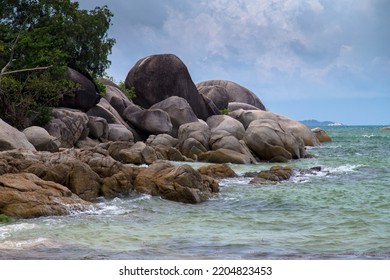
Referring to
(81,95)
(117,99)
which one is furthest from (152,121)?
(117,99)

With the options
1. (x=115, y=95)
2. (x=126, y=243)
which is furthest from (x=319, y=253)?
(x=115, y=95)

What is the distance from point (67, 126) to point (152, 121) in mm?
6574

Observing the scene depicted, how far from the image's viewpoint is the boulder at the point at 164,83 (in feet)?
139

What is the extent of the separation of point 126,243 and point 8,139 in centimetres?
1250

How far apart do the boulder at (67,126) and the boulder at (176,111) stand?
22.1ft

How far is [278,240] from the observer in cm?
→ 1103

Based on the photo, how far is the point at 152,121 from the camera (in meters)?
36.2

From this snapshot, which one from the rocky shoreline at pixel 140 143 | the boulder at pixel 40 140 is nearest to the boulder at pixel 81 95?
the rocky shoreline at pixel 140 143

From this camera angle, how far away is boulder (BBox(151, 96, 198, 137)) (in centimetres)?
3778

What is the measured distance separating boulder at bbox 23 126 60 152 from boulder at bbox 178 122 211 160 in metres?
6.88

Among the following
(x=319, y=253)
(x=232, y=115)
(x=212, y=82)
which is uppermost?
(x=212, y=82)

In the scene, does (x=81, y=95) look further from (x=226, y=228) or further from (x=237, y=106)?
(x=226, y=228)

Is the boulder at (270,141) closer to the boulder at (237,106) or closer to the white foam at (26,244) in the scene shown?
the boulder at (237,106)
